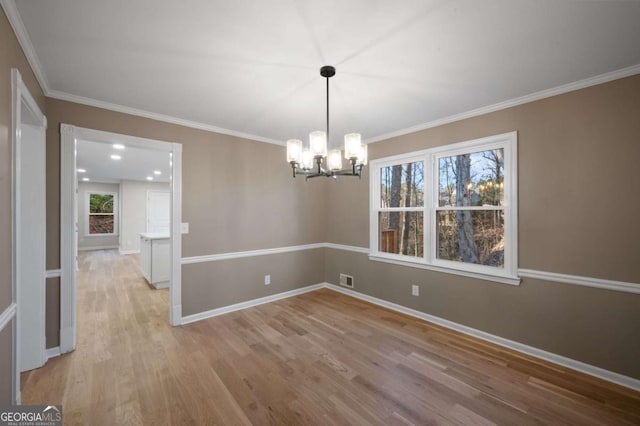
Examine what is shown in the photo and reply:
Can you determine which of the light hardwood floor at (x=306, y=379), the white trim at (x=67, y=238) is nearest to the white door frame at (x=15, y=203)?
the light hardwood floor at (x=306, y=379)

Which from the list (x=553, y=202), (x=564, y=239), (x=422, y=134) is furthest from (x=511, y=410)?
(x=422, y=134)

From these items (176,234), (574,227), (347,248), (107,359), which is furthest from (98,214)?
(574,227)

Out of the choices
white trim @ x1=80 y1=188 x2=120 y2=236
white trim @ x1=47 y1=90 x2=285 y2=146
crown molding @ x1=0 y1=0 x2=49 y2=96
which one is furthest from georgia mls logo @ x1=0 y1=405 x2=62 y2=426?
white trim @ x1=80 y1=188 x2=120 y2=236

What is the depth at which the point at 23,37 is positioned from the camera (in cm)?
171

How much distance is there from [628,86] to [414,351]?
9.58 feet

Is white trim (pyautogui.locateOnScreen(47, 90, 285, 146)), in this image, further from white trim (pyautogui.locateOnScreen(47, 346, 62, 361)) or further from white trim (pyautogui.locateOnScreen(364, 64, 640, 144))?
white trim (pyautogui.locateOnScreen(47, 346, 62, 361))

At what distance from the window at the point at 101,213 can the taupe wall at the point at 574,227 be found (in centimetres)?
1175

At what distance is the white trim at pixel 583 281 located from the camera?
214 cm

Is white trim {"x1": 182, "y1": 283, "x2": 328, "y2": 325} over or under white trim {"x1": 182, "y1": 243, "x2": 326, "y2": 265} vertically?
under

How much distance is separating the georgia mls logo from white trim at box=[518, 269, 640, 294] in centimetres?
396

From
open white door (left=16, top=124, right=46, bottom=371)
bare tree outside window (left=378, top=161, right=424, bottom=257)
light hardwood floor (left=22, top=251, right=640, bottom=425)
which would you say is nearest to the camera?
light hardwood floor (left=22, top=251, right=640, bottom=425)

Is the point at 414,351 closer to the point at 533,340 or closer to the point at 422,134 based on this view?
the point at 533,340

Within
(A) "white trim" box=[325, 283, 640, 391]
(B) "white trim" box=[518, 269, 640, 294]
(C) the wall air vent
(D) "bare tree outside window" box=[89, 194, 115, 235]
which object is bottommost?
(A) "white trim" box=[325, 283, 640, 391]

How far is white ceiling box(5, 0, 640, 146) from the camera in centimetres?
154
